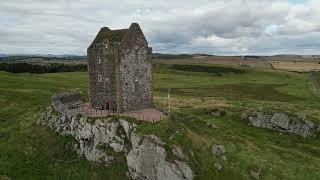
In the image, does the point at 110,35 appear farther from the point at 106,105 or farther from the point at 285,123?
the point at 285,123

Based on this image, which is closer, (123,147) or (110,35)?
(123,147)

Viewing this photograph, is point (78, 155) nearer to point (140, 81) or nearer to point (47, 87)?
point (140, 81)

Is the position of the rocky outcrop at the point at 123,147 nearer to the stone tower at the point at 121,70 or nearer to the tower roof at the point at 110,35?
the stone tower at the point at 121,70

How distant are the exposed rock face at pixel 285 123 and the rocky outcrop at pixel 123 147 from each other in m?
27.1

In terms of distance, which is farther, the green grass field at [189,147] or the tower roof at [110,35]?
the tower roof at [110,35]

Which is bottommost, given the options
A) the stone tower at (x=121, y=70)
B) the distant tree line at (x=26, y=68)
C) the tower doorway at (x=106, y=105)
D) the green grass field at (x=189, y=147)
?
the green grass field at (x=189, y=147)

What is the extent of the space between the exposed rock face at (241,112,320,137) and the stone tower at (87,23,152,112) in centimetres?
1978

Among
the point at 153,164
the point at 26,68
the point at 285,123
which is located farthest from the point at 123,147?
the point at 26,68

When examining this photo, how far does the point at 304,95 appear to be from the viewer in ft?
390

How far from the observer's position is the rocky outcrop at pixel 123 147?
49.3 m

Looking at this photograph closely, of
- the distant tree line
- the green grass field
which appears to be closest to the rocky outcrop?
the green grass field

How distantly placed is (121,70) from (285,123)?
28.5m

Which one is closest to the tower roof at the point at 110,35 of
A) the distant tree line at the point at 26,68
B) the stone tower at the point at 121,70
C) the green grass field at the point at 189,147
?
the stone tower at the point at 121,70

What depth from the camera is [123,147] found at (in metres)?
53.4
